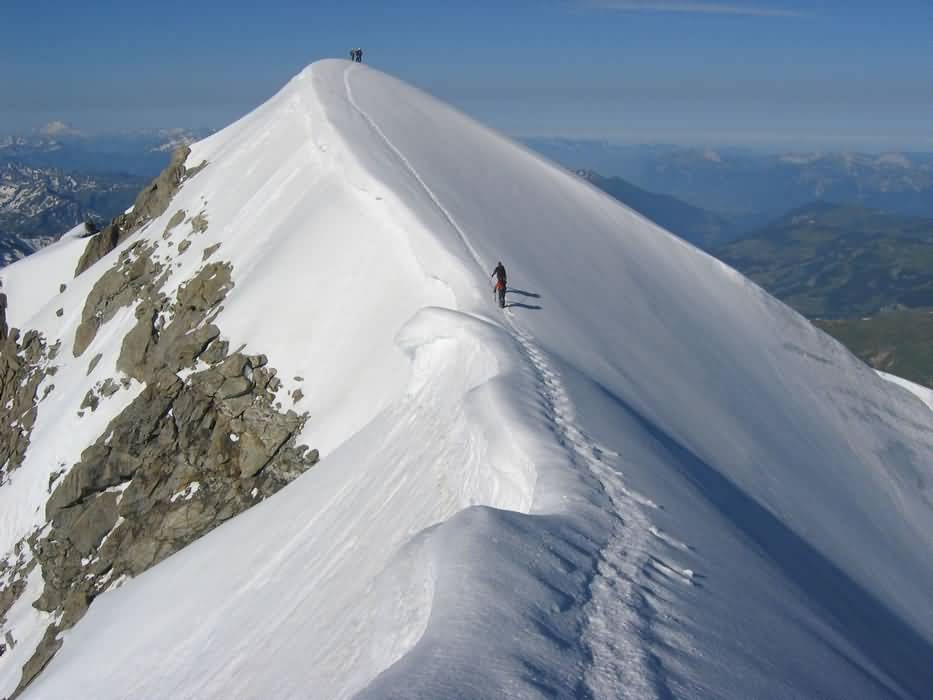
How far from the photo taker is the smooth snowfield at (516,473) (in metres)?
7.90

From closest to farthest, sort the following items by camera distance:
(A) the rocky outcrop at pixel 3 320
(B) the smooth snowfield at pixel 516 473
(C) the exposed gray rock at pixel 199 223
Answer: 1. (B) the smooth snowfield at pixel 516 473
2. (C) the exposed gray rock at pixel 199 223
3. (A) the rocky outcrop at pixel 3 320

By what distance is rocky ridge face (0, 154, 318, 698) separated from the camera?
2305 cm

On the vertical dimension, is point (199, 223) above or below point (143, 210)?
above

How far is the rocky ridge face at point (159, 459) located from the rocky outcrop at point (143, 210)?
32.5 ft

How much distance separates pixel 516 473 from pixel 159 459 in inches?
711

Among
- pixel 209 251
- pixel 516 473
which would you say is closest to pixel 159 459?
pixel 209 251

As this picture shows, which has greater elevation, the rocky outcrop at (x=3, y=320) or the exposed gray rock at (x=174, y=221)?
the exposed gray rock at (x=174, y=221)

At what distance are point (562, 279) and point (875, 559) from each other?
41.7 feet

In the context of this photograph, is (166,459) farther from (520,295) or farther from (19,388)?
(19,388)

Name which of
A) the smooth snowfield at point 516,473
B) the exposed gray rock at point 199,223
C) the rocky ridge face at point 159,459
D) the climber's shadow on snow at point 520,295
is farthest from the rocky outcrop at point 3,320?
the climber's shadow on snow at point 520,295

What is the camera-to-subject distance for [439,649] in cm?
652

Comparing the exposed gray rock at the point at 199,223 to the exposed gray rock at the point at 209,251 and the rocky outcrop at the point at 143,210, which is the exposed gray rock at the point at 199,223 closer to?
the exposed gray rock at the point at 209,251

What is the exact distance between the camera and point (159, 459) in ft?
84.9

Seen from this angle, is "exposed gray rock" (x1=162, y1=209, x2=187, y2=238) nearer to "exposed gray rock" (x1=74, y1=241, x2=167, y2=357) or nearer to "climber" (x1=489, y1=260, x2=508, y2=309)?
"exposed gray rock" (x1=74, y1=241, x2=167, y2=357)
